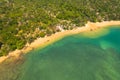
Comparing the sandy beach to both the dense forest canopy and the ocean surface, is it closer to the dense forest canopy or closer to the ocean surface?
the dense forest canopy

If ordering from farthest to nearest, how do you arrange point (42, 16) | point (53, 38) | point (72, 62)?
point (42, 16) → point (53, 38) → point (72, 62)

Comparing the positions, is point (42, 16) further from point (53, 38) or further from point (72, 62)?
point (72, 62)

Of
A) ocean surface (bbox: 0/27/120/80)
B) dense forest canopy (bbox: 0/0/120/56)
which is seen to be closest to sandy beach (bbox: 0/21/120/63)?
dense forest canopy (bbox: 0/0/120/56)

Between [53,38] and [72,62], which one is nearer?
[72,62]

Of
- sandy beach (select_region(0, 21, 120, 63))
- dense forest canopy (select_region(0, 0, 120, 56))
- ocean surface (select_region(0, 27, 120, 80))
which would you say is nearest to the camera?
ocean surface (select_region(0, 27, 120, 80))

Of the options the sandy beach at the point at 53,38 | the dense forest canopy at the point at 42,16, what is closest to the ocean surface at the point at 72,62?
the sandy beach at the point at 53,38

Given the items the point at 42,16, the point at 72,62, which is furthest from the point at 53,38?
Result: the point at 72,62

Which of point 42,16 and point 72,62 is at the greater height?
point 42,16
